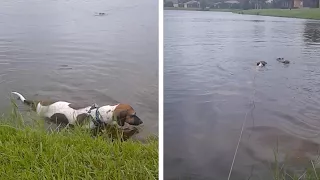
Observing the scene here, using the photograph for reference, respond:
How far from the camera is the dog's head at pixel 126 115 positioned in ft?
5.69

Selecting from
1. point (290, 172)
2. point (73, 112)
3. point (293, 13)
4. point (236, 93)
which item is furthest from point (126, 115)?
point (293, 13)

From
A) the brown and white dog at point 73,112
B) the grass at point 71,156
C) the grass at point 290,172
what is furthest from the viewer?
the brown and white dog at point 73,112

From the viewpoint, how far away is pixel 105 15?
5.65ft

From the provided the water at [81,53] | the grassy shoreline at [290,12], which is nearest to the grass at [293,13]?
the grassy shoreline at [290,12]

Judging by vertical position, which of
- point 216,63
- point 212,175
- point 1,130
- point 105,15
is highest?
point 105,15

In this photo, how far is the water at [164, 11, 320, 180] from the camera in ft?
4.97

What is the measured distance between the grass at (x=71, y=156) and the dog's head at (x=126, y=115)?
0.33ft

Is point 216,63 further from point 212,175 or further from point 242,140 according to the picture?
point 212,175

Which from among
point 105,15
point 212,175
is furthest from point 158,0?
point 212,175

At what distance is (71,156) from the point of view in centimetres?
170

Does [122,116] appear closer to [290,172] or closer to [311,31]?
[290,172]

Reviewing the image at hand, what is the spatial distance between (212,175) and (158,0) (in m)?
0.82

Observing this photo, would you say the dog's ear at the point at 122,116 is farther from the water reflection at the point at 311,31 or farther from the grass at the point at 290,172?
the water reflection at the point at 311,31

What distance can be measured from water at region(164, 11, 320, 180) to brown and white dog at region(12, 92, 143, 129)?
0.36m
